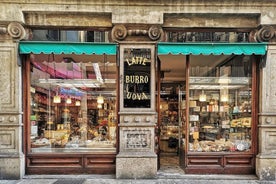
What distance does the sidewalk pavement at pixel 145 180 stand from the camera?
6.79m

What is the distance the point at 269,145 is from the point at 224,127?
4.53 ft

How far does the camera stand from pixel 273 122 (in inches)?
279

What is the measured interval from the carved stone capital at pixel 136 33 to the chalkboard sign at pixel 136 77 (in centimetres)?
→ 35

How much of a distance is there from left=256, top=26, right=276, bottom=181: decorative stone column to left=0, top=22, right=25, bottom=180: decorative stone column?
21.4 feet

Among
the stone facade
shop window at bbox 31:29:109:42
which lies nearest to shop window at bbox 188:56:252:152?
the stone facade

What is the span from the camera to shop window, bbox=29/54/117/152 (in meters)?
7.73

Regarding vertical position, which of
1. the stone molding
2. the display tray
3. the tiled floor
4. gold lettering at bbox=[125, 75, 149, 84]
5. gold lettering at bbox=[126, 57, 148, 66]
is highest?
the stone molding

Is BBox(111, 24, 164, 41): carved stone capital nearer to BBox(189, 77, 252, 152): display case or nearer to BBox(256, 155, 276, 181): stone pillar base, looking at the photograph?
BBox(189, 77, 252, 152): display case

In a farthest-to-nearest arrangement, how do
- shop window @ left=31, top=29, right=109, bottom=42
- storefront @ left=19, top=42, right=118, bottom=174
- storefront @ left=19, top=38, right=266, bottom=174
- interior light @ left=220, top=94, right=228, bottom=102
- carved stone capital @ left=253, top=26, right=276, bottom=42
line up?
interior light @ left=220, top=94, right=228, bottom=102, shop window @ left=31, top=29, right=109, bottom=42, storefront @ left=19, top=42, right=118, bottom=174, storefront @ left=19, top=38, right=266, bottom=174, carved stone capital @ left=253, top=26, right=276, bottom=42

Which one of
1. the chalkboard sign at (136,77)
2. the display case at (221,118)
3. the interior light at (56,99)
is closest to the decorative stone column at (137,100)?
the chalkboard sign at (136,77)

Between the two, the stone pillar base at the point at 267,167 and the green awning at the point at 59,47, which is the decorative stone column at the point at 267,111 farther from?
the green awning at the point at 59,47

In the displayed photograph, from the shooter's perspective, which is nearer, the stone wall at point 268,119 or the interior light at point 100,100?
the stone wall at point 268,119

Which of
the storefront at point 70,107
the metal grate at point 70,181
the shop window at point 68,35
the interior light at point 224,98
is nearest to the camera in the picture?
the metal grate at point 70,181

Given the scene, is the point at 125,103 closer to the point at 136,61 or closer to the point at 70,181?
the point at 136,61
